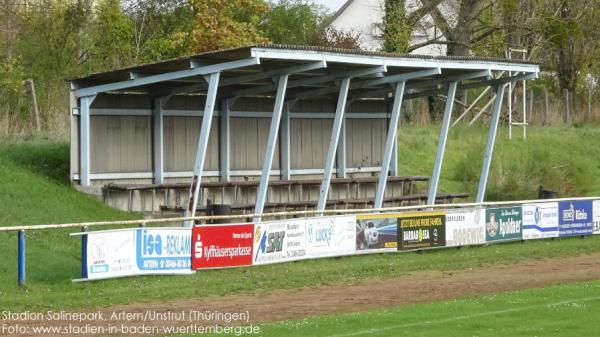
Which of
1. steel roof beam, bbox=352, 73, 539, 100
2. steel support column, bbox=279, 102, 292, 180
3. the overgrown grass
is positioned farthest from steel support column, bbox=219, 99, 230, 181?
the overgrown grass

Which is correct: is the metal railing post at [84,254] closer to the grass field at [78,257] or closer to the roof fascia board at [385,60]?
the grass field at [78,257]

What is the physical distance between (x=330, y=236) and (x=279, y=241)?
70.0 inches

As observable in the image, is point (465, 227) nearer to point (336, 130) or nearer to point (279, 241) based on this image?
point (336, 130)

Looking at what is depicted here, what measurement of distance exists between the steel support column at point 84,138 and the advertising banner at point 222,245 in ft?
18.6

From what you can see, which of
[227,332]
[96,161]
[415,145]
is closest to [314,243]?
[96,161]

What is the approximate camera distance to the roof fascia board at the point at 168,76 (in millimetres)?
24922

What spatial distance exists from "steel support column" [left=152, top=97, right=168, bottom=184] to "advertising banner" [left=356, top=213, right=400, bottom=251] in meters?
5.74

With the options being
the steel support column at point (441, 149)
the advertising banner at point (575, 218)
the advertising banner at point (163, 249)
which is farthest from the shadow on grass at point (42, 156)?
the advertising banner at point (575, 218)

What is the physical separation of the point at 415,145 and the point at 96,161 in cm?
1764

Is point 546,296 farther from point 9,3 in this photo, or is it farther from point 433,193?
point 9,3

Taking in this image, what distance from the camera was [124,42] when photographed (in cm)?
4356

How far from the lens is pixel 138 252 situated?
73.4 ft

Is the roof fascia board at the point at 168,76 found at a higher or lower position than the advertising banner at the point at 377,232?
higher

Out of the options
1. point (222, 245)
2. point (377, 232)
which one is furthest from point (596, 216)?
point (222, 245)
